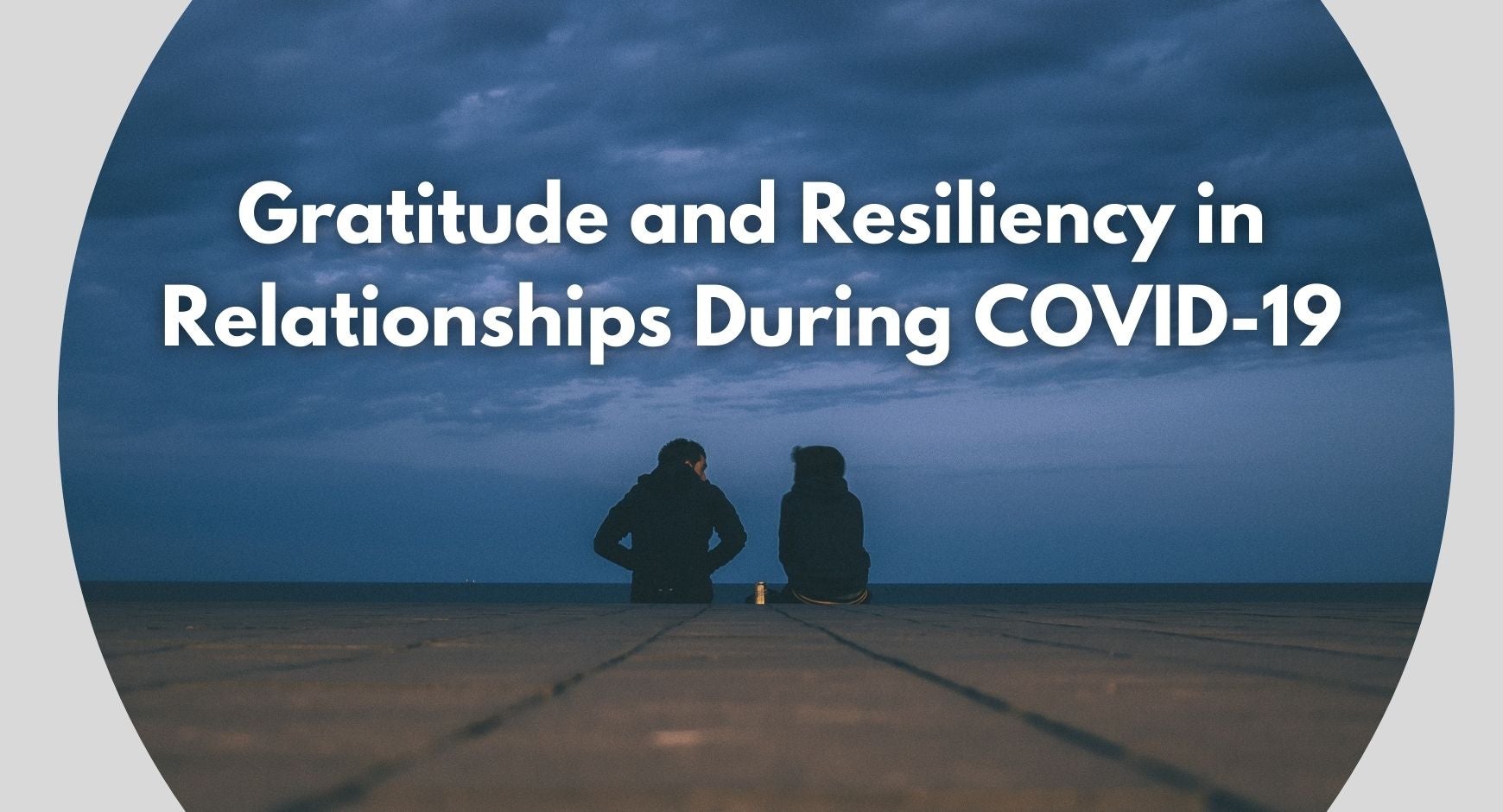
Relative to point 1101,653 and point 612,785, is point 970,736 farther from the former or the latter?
point 1101,653

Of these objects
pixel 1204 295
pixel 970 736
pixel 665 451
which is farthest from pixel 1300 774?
pixel 665 451

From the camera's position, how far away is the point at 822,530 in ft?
23.6

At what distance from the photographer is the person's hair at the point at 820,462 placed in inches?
282

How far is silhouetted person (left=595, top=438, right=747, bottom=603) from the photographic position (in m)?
7.55

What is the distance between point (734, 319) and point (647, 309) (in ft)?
1.35

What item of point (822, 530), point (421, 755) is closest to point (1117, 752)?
point (421, 755)

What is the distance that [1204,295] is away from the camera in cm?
574

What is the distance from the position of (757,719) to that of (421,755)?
2.04 feet

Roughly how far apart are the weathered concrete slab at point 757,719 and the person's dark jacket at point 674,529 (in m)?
3.16

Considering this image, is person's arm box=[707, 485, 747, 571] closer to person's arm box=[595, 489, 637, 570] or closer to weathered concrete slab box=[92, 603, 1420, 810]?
person's arm box=[595, 489, 637, 570]

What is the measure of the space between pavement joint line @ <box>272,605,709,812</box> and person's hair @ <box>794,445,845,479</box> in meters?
4.12

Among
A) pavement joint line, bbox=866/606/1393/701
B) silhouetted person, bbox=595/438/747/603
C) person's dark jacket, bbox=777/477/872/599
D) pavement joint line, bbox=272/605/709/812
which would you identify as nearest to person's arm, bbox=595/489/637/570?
silhouetted person, bbox=595/438/747/603

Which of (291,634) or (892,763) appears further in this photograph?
A: (291,634)

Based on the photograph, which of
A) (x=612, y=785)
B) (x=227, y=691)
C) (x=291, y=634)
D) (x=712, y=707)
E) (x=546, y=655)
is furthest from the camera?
(x=291, y=634)
